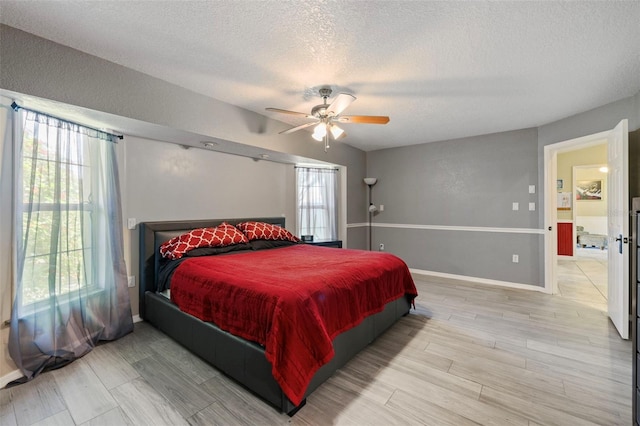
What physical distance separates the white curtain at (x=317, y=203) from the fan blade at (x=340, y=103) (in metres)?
2.27

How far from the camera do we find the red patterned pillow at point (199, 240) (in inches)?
110

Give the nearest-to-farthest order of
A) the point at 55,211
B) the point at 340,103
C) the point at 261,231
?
the point at 55,211
the point at 340,103
the point at 261,231

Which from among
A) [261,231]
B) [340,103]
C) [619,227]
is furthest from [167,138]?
[619,227]

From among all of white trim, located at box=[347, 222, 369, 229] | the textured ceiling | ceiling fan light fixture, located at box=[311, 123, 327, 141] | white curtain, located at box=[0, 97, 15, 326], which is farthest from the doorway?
white curtain, located at box=[0, 97, 15, 326]

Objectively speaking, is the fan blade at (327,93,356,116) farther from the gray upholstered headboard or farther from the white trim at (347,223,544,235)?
the white trim at (347,223,544,235)

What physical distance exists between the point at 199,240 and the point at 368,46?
8.16 feet

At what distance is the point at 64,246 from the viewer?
2227 millimetres

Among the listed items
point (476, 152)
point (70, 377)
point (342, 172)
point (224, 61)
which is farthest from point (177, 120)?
point (476, 152)

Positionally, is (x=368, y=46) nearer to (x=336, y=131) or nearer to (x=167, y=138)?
(x=336, y=131)

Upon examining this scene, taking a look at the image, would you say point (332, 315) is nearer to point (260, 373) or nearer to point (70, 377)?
point (260, 373)

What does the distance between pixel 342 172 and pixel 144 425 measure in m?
4.23

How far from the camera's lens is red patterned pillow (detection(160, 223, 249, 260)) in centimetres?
280

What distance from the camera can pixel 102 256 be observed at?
8.29ft

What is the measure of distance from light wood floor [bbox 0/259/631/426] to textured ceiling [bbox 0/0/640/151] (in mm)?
2420
